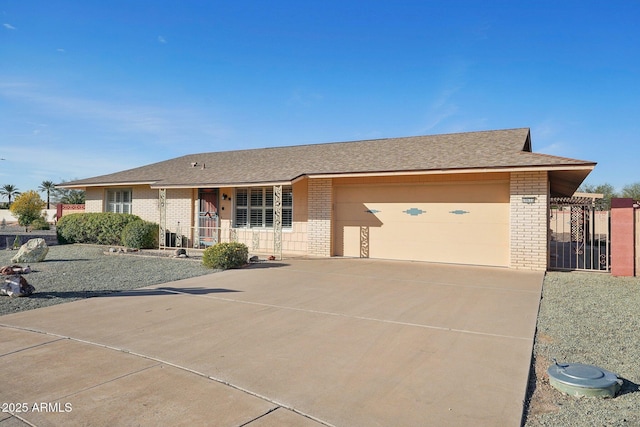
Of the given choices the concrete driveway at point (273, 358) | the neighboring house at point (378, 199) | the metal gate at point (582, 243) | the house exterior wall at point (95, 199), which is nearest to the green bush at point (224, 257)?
the neighboring house at point (378, 199)

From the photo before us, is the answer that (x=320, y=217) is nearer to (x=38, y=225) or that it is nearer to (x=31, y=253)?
(x=31, y=253)

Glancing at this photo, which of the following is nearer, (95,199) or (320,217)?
(320,217)

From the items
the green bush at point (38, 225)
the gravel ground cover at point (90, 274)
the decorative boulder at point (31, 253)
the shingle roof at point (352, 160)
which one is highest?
the shingle roof at point (352, 160)

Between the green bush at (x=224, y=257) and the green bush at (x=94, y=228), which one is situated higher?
the green bush at (x=94, y=228)

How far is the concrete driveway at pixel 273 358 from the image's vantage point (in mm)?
3557

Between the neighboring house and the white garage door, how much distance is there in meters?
0.03

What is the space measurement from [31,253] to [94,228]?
5.31m

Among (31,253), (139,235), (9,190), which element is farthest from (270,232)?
(9,190)

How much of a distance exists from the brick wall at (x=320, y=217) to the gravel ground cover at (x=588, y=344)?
7.14m

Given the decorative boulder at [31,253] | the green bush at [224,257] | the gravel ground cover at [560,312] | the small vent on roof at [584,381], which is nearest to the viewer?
the gravel ground cover at [560,312]

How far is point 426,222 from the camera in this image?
519 inches

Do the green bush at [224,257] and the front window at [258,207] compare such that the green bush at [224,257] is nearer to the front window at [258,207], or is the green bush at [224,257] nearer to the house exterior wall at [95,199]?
the front window at [258,207]

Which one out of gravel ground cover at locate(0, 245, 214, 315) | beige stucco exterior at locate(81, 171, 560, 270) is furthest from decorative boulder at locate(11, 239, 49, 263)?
beige stucco exterior at locate(81, 171, 560, 270)

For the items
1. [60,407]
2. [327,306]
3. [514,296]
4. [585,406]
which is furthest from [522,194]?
[60,407]
